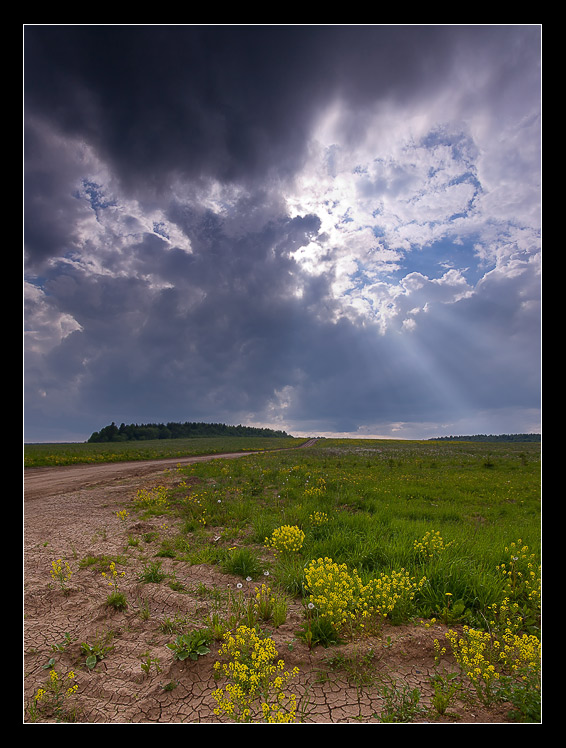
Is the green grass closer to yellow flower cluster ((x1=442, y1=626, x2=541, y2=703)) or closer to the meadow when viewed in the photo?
the meadow

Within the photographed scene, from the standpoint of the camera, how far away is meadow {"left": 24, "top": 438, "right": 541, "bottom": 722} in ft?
9.49

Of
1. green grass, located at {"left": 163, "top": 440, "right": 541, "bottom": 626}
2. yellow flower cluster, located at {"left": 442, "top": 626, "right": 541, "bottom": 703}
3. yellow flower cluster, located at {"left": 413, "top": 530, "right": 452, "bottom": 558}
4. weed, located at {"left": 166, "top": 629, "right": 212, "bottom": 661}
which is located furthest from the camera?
yellow flower cluster, located at {"left": 413, "top": 530, "right": 452, "bottom": 558}

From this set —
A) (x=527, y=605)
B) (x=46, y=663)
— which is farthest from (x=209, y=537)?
(x=527, y=605)

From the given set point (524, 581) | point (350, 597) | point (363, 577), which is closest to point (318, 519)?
point (363, 577)

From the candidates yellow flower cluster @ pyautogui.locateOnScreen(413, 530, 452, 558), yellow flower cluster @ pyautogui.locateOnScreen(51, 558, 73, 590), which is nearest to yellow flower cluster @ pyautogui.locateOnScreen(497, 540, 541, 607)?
yellow flower cluster @ pyautogui.locateOnScreen(413, 530, 452, 558)

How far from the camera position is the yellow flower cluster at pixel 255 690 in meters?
2.49

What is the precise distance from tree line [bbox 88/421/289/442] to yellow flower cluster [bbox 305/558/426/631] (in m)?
97.3

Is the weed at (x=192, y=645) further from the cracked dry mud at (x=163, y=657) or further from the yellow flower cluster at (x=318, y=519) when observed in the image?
the yellow flower cluster at (x=318, y=519)

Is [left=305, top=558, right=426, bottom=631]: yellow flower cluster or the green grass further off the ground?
[left=305, top=558, right=426, bottom=631]: yellow flower cluster

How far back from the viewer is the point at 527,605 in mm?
A: 4250

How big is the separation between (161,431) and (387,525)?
4484 inches
